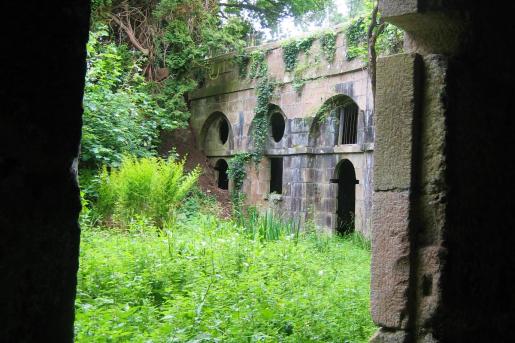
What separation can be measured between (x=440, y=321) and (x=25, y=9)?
2320 mm

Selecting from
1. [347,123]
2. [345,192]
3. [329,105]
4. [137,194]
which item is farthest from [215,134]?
[137,194]

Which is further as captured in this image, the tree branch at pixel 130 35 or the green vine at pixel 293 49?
the tree branch at pixel 130 35

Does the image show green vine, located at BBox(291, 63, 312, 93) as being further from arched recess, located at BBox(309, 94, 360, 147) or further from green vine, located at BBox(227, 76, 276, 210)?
arched recess, located at BBox(309, 94, 360, 147)

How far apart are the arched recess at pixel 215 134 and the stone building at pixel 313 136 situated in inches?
23.3

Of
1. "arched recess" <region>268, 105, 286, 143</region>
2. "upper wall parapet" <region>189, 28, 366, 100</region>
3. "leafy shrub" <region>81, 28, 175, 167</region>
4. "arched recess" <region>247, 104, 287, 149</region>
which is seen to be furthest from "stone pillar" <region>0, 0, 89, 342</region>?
"arched recess" <region>268, 105, 286, 143</region>

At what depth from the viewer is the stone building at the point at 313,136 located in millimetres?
12156

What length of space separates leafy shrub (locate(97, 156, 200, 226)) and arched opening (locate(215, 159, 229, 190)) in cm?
648

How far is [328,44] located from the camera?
43.0ft

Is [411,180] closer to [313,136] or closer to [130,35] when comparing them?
[313,136]

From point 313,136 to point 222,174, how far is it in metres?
4.65

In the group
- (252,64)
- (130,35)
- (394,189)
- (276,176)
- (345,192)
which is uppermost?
(130,35)

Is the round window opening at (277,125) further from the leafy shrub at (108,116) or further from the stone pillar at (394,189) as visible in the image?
the stone pillar at (394,189)

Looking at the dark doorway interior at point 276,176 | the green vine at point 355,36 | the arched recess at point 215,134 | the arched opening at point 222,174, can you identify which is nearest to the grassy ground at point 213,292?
the green vine at point 355,36

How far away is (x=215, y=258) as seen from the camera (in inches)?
248
